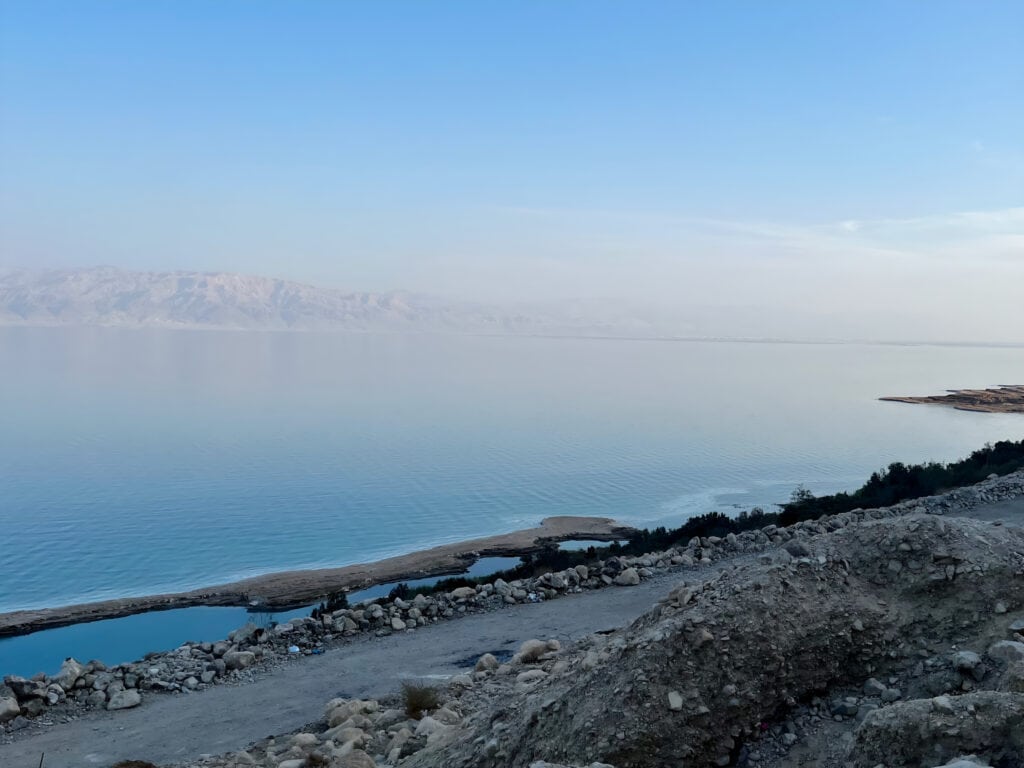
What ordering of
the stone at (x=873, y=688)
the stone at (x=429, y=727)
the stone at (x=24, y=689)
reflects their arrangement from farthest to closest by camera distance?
the stone at (x=24, y=689) → the stone at (x=429, y=727) → the stone at (x=873, y=688)

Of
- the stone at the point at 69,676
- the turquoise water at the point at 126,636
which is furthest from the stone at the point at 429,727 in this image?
the turquoise water at the point at 126,636

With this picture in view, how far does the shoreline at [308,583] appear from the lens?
57.5ft

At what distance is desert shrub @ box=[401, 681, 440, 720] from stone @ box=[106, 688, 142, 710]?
382 cm

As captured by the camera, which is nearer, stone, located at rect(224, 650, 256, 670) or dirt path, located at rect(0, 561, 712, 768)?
dirt path, located at rect(0, 561, 712, 768)

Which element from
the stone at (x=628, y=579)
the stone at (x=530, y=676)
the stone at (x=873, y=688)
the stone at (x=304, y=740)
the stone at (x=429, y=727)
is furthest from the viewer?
the stone at (x=628, y=579)

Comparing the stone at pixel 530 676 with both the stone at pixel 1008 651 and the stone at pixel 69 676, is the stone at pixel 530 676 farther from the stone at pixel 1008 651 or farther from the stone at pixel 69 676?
the stone at pixel 69 676

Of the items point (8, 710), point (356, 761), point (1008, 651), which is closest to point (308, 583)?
point (8, 710)

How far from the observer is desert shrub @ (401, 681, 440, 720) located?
7805 millimetres

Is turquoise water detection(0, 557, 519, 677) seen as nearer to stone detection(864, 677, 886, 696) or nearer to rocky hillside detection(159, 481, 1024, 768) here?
rocky hillside detection(159, 481, 1024, 768)

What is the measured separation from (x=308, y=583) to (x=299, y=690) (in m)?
10.8

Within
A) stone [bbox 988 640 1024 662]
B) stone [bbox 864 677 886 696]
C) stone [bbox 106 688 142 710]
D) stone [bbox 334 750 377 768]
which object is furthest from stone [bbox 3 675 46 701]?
stone [bbox 988 640 1024 662]

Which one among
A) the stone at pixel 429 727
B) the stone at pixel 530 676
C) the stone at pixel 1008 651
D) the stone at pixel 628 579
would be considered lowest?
the stone at pixel 628 579

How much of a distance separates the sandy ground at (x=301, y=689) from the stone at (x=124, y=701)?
0.13m

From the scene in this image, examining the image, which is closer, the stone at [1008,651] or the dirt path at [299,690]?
the stone at [1008,651]
